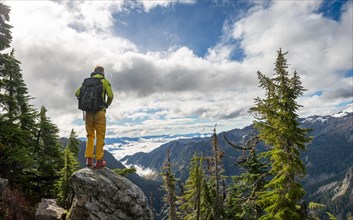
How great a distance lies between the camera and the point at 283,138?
16281mm

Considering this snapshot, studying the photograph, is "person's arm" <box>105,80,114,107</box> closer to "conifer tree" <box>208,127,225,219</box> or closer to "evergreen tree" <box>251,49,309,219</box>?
"evergreen tree" <box>251,49,309,219</box>

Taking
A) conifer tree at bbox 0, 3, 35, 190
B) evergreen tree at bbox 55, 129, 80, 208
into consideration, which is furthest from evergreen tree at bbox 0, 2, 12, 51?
evergreen tree at bbox 55, 129, 80, 208

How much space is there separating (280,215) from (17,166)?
16.1 meters

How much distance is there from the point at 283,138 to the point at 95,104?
1007cm

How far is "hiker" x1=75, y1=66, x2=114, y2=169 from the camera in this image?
39.8 ft

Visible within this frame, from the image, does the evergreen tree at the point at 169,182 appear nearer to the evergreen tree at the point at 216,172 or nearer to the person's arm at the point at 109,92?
the evergreen tree at the point at 216,172

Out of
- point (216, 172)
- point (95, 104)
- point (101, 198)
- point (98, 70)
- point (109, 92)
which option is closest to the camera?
point (101, 198)

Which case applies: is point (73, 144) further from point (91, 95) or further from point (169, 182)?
point (91, 95)

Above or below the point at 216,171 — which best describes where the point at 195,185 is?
below

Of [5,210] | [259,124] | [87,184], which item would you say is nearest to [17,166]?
[5,210]

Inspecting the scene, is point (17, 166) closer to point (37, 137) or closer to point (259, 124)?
point (37, 137)

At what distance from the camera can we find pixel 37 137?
84.8 ft

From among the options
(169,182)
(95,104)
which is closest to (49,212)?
(95,104)

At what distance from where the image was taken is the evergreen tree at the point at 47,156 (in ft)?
71.2
